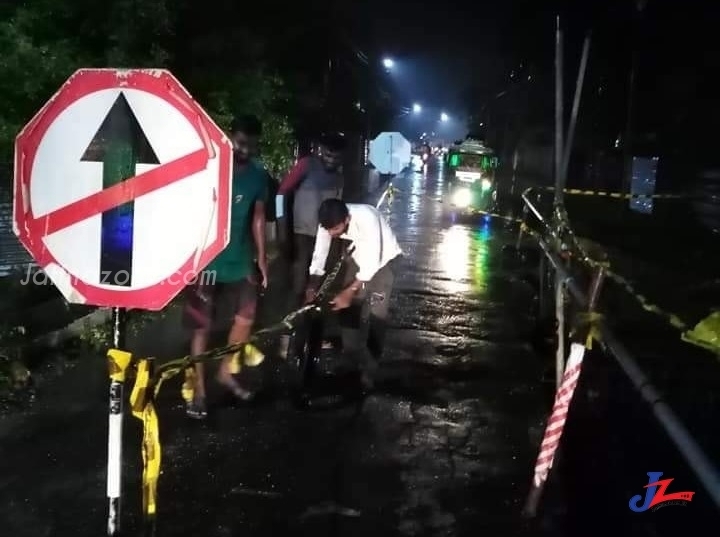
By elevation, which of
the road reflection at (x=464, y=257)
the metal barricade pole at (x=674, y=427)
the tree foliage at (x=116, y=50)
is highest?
the tree foliage at (x=116, y=50)

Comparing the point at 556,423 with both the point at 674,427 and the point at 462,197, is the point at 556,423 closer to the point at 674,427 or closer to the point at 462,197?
the point at 674,427

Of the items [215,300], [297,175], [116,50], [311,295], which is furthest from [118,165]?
[116,50]

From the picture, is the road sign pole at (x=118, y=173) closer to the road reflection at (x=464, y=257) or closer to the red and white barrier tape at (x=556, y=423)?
the red and white barrier tape at (x=556, y=423)

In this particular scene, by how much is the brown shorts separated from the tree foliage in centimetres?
267

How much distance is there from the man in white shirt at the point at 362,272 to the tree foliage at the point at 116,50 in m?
2.88

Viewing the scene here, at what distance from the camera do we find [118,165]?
2910 mm

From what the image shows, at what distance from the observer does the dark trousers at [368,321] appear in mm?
6590

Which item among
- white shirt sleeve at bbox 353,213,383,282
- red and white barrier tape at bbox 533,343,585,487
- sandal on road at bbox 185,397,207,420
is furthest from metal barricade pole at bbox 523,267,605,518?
sandal on road at bbox 185,397,207,420

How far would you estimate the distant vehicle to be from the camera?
30.0 m

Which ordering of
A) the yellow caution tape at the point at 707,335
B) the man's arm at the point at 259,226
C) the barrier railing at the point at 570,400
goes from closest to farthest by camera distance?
1. the barrier railing at the point at 570,400
2. the man's arm at the point at 259,226
3. the yellow caution tape at the point at 707,335

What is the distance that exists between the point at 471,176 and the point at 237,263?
25.5m

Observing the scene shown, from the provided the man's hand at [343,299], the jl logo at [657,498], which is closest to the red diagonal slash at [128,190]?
the jl logo at [657,498]

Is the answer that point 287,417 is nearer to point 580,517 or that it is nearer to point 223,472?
point 223,472

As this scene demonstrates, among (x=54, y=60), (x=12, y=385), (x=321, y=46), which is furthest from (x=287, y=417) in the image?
(x=321, y=46)
